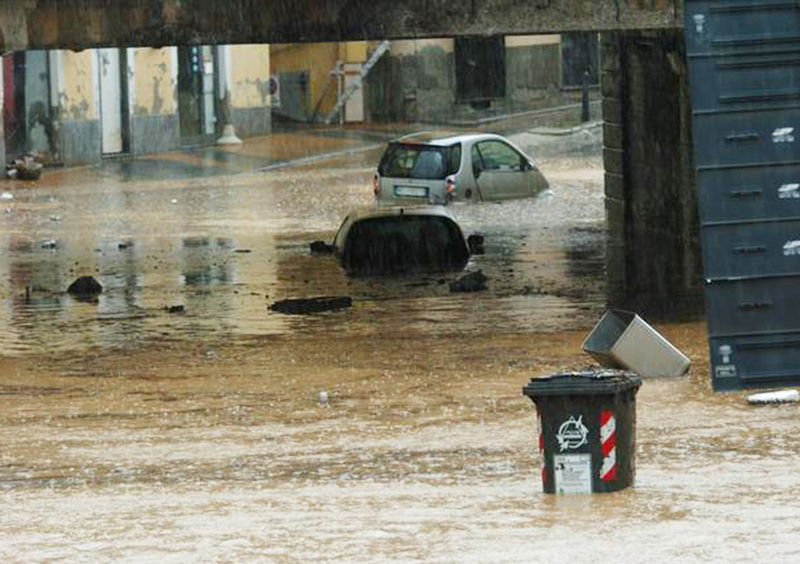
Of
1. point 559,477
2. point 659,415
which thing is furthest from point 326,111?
point 559,477

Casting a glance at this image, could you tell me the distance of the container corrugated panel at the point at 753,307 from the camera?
1656cm

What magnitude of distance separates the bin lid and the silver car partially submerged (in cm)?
2205

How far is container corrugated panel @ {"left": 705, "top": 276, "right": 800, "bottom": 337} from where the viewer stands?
16562mm

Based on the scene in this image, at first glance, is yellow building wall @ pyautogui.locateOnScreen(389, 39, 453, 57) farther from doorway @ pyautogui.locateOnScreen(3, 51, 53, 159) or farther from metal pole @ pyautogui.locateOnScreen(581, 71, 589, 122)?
doorway @ pyautogui.locateOnScreen(3, 51, 53, 159)

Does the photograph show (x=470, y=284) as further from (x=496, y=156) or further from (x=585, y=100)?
(x=585, y=100)

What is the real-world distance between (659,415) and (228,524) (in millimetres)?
5291

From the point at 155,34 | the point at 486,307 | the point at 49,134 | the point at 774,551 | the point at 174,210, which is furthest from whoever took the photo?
the point at 49,134

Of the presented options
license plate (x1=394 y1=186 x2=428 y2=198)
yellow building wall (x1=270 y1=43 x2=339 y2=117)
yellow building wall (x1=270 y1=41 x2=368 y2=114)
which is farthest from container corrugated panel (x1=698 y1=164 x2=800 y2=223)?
yellow building wall (x1=270 y1=43 x2=339 y2=117)

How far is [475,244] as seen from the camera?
3184 centimetres

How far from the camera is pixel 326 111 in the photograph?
57625mm

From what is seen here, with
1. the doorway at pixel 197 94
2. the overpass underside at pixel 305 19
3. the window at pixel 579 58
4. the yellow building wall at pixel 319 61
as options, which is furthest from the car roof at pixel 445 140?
the window at pixel 579 58

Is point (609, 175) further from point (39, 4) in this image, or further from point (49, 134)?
point (49, 134)

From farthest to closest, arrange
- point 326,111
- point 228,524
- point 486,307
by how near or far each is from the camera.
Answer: point 326,111 < point 486,307 < point 228,524

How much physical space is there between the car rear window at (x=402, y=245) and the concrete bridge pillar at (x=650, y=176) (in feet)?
8.99
